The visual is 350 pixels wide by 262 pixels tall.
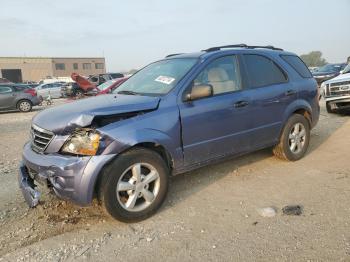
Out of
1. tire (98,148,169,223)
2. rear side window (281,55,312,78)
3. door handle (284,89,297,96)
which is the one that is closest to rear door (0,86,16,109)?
rear side window (281,55,312,78)

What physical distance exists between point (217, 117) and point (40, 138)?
2.11 metres

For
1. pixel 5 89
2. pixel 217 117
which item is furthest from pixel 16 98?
pixel 217 117

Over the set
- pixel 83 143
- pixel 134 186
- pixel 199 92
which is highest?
pixel 199 92

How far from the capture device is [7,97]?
1680cm

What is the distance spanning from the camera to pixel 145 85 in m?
4.68

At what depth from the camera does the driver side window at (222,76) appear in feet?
A: 14.6

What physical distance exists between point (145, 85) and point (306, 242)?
273 cm

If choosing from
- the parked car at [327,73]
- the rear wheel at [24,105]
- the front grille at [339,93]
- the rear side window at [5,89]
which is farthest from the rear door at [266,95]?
the parked car at [327,73]

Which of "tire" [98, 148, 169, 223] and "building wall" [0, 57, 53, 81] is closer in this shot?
"tire" [98, 148, 169, 223]

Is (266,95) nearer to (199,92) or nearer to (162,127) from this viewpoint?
(199,92)

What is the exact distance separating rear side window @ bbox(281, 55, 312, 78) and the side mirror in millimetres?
2144

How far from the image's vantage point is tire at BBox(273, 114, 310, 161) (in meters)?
5.46

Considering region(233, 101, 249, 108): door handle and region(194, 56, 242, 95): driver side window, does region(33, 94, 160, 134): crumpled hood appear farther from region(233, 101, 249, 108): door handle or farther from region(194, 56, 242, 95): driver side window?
region(233, 101, 249, 108): door handle

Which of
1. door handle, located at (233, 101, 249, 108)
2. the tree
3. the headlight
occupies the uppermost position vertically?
the tree
